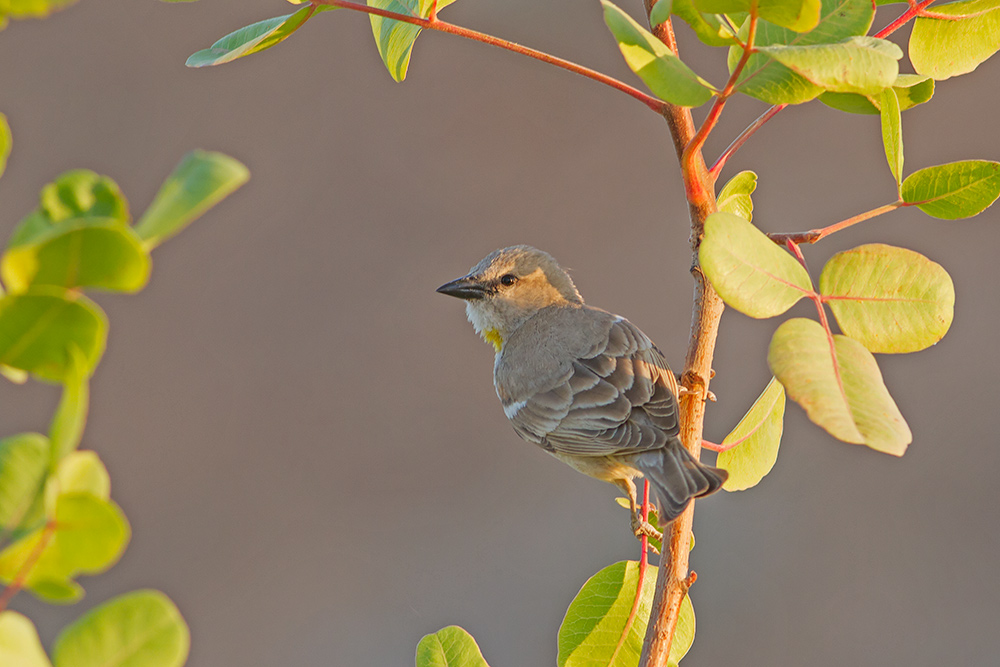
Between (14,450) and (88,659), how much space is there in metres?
0.11

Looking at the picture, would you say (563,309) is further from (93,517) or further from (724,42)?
(93,517)

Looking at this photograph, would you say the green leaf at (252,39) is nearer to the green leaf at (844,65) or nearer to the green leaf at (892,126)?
the green leaf at (844,65)

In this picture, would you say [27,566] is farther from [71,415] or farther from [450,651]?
[450,651]

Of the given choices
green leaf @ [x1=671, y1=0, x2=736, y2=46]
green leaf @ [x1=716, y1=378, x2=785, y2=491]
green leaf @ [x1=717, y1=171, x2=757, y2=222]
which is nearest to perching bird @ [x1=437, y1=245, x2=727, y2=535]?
green leaf @ [x1=716, y1=378, x2=785, y2=491]

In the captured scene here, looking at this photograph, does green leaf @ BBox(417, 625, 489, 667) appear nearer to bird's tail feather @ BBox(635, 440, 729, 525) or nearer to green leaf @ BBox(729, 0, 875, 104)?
bird's tail feather @ BBox(635, 440, 729, 525)

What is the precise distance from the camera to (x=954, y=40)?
3.16ft

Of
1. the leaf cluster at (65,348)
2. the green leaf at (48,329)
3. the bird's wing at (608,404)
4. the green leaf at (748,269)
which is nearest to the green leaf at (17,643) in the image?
the leaf cluster at (65,348)

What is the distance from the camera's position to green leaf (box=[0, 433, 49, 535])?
41cm

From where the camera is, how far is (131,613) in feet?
1.41

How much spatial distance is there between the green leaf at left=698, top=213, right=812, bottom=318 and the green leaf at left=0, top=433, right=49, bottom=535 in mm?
501

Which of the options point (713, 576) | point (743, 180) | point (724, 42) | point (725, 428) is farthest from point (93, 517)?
point (713, 576)

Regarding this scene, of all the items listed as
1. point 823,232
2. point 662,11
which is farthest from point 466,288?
point 662,11

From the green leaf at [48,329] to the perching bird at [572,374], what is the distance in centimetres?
103

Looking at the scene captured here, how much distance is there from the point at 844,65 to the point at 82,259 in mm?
553
